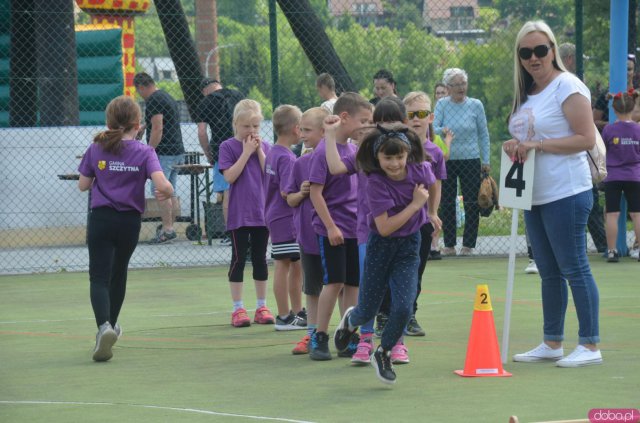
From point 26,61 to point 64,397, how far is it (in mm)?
13949

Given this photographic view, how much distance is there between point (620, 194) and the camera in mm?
13258

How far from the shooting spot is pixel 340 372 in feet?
24.0

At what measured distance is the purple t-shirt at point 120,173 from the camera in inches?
317

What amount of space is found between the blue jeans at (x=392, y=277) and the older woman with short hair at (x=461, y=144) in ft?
22.1

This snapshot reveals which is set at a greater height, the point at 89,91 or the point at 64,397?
the point at 89,91

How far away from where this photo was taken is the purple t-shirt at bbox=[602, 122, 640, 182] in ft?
42.8

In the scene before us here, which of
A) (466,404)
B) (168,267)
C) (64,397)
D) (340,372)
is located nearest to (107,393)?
(64,397)

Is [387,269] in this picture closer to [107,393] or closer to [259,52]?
→ [107,393]

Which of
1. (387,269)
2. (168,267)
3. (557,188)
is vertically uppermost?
(557,188)

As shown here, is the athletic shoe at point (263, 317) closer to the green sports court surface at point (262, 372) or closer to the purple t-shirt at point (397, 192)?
the green sports court surface at point (262, 372)

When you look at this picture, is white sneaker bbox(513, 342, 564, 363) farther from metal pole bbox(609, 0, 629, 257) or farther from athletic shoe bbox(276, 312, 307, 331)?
metal pole bbox(609, 0, 629, 257)

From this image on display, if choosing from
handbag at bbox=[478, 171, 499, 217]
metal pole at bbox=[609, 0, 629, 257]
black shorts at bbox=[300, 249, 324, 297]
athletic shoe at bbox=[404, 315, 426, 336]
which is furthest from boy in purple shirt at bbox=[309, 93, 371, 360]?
metal pole at bbox=[609, 0, 629, 257]

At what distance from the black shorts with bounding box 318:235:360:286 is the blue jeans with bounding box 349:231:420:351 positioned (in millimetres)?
604

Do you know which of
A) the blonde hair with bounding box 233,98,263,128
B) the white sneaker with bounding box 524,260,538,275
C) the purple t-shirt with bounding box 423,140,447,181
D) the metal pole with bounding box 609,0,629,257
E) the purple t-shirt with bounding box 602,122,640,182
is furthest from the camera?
the metal pole with bounding box 609,0,629,257
